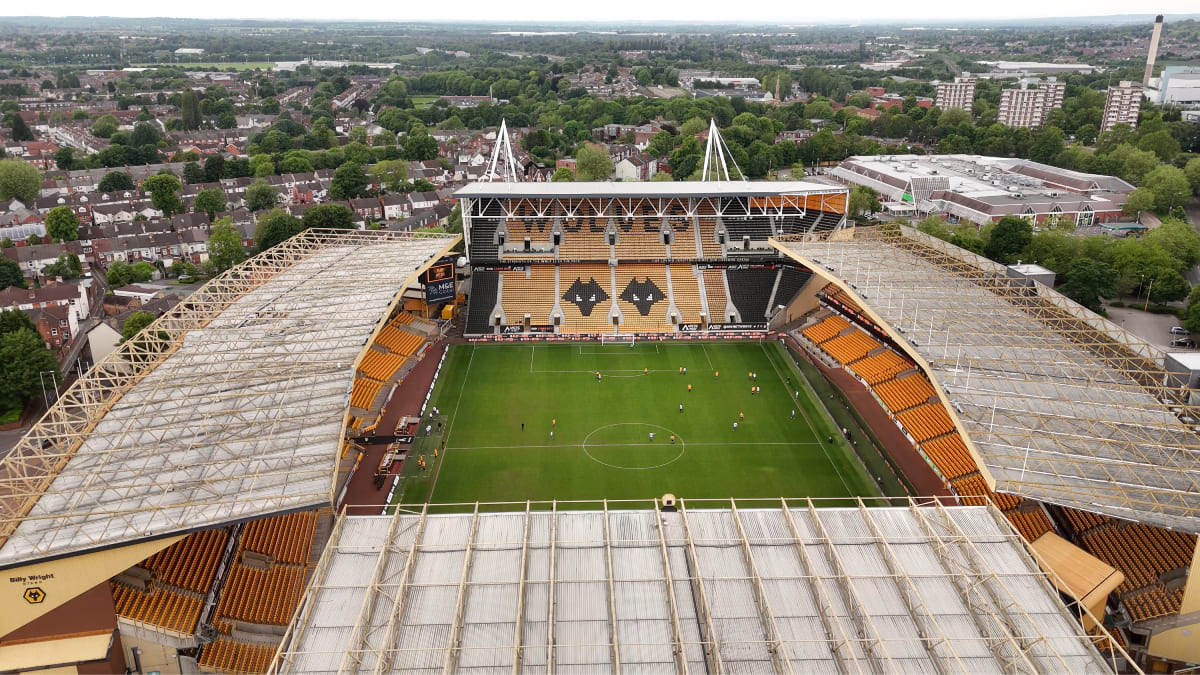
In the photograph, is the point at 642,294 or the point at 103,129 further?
the point at 103,129

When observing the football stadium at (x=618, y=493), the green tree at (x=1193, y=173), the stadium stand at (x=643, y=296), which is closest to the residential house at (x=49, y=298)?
the football stadium at (x=618, y=493)

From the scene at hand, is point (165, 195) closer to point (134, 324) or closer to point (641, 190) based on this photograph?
point (134, 324)

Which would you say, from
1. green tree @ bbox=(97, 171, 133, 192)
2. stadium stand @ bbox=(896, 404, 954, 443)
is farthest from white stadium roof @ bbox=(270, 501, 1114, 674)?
green tree @ bbox=(97, 171, 133, 192)

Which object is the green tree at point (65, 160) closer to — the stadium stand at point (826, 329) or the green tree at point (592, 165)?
the green tree at point (592, 165)

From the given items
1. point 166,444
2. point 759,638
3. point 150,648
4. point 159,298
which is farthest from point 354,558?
point 159,298

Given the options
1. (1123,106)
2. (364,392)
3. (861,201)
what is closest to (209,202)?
(364,392)

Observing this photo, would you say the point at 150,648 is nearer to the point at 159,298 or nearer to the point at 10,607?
the point at 10,607
